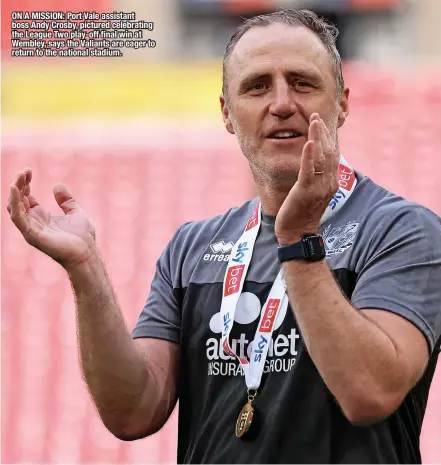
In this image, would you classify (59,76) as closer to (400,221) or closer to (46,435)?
(46,435)

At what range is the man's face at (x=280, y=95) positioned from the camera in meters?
2.25

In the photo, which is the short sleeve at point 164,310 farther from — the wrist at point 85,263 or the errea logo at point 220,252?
the wrist at point 85,263

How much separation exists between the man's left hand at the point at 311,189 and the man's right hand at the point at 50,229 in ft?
1.54

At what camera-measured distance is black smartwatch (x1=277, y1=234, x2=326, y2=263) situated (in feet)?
6.34

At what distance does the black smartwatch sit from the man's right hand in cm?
47

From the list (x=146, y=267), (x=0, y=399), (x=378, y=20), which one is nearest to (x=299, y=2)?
(x=378, y=20)

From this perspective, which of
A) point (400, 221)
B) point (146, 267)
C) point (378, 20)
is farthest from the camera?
point (378, 20)

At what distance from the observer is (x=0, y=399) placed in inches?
203

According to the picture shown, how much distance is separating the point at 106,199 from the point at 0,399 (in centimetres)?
148

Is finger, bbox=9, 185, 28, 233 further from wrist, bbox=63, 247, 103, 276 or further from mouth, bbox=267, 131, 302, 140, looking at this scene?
mouth, bbox=267, 131, 302, 140

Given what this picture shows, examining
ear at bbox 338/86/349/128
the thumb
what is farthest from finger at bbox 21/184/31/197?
ear at bbox 338/86/349/128

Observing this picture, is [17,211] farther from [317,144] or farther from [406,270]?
[406,270]

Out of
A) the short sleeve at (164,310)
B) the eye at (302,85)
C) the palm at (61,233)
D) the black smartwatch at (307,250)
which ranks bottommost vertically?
the short sleeve at (164,310)

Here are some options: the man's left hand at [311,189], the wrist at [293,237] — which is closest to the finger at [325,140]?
the man's left hand at [311,189]
